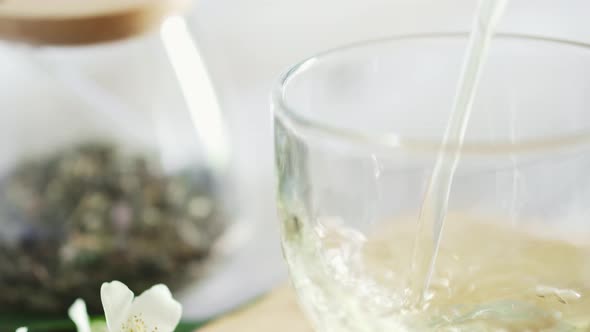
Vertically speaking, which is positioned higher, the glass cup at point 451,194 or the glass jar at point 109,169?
the glass cup at point 451,194

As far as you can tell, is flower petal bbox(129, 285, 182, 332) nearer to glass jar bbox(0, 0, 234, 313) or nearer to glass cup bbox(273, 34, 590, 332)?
glass cup bbox(273, 34, 590, 332)

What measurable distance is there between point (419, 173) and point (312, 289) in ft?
0.28

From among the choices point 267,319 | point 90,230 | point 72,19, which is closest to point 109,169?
point 90,230

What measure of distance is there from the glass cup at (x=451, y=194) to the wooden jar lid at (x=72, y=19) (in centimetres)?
30

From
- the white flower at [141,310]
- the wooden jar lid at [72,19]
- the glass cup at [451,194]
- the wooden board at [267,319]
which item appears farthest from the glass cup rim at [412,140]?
the wooden jar lid at [72,19]

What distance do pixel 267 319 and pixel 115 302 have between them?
0.19 m

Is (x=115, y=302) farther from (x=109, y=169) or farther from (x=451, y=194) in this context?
(x=109, y=169)

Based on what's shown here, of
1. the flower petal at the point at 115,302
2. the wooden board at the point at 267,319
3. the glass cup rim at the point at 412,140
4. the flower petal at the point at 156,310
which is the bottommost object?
the wooden board at the point at 267,319

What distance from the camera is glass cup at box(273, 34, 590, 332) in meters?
0.31

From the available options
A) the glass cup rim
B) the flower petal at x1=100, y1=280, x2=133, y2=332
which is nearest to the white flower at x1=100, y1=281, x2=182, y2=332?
the flower petal at x1=100, y1=280, x2=133, y2=332

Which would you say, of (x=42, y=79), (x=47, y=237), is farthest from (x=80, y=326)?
(x=42, y=79)

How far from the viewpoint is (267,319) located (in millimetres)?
520

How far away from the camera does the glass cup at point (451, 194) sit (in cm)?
31

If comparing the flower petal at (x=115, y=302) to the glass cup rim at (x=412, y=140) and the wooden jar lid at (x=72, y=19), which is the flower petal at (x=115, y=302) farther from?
the wooden jar lid at (x=72, y=19)
